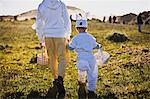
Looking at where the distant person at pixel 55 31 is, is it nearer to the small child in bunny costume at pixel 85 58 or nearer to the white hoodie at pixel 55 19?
→ the white hoodie at pixel 55 19

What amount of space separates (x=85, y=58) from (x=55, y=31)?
91 cm

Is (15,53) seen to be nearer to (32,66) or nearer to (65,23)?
(32,66)

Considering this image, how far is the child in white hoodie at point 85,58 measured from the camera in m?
9.77

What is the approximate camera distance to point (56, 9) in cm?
1008

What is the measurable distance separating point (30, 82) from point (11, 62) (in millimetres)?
4409

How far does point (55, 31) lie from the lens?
1002 cm

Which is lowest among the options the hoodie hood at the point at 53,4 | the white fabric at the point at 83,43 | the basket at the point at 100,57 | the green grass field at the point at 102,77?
the green grass field at the point at 102,77

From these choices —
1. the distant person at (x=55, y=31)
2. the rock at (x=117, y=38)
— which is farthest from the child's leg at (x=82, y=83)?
the rock at (x=117, y=38)

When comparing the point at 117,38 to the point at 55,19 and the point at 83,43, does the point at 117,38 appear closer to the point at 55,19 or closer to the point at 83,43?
the point at 55,19

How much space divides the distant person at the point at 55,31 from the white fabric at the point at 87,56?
302mm

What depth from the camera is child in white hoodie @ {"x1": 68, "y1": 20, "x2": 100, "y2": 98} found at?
977 centimetres

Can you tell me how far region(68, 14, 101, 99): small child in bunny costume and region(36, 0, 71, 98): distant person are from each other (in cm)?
26

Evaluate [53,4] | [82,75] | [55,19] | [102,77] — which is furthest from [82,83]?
[102,77]

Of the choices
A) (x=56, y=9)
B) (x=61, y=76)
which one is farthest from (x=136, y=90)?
(x=56, y=9)
